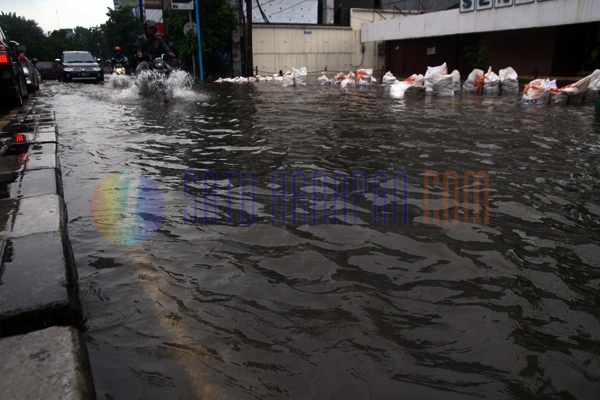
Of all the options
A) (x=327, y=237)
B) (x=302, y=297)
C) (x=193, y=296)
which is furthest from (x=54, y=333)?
(x=327, y=237)

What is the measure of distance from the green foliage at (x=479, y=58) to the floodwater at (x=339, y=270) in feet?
48.9

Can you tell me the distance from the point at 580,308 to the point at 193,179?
3.61m

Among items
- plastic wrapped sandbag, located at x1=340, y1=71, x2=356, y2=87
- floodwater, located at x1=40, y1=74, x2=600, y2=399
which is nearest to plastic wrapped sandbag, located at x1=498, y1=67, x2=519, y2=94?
plastic wrapped sandbag, located at x1=340, y1=71, x2=356, y2=87

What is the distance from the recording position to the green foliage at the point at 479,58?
19.4 metres

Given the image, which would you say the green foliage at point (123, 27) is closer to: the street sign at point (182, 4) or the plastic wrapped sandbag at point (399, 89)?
the street sign at point (182, 4)

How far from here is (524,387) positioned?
1843mm

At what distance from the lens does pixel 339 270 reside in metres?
2.81

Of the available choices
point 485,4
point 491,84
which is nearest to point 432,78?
point 491,84

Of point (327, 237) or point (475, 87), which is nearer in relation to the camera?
point (327, 237)

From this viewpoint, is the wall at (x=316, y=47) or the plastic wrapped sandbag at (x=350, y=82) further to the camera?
the wall at (x=316, y=47)

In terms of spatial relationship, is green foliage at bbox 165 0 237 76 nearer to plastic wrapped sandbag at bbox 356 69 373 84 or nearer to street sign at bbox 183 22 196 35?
street sign at bbox 183 22 196 35

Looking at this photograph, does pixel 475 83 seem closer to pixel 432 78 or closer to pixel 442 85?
pixel 442 85

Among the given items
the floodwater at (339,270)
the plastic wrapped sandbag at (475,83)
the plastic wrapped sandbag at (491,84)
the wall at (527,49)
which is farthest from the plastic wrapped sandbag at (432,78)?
the floodwater at (339,270)

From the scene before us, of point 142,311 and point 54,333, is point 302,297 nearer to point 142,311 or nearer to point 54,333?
point 142,311
